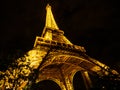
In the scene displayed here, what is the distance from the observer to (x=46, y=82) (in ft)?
80.7

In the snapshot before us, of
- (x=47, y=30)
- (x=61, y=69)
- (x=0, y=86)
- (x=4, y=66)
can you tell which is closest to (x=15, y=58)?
(x=4, y=66)

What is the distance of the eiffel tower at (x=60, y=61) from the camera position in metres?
14.8

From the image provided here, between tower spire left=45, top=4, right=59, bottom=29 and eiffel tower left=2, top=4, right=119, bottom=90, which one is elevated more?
tower spire left=45, top=4, right=59, bottom=29

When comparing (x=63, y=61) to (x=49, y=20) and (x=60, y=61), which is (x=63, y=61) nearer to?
(x=60, y=61)

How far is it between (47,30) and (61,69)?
5667 mm

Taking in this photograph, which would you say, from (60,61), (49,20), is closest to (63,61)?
(60,61)

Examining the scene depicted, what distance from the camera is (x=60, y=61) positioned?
18.6 metres

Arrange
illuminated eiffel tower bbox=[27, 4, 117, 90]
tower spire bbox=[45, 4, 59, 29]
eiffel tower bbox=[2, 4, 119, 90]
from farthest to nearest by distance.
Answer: tower spire bbox=[45, 4, 59, 29] < illuminated eiffel tower bbox=[27, 4, 117, 90] < eiffel tower bbox=[2, 4, 119, 90]

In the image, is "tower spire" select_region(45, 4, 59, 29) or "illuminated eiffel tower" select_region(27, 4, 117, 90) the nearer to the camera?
"illuminated eiffel tower" select_region(27, 4, 117, 90)

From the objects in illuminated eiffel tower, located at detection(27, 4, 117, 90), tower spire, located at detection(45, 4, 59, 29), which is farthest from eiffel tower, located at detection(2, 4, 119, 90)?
tower spire, located at detection(45, 4, 59, 29)

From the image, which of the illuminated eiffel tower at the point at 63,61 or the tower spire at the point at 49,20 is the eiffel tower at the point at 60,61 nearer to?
the illuminated eiffel tower at the point at 63,61

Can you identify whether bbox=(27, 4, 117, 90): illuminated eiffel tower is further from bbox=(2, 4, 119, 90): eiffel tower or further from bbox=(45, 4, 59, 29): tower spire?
bbox=(45, 4, 59, 29): tower spire

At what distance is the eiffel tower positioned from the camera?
14.8 meters

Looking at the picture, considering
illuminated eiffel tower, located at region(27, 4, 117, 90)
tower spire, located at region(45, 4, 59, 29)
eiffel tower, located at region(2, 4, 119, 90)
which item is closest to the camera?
eiffel tower, located at region(2, 4, 119, 90)
